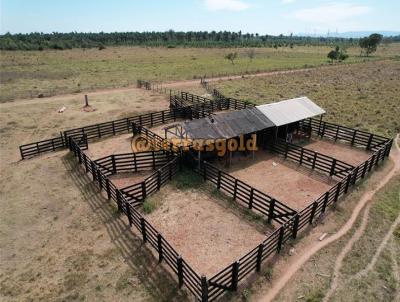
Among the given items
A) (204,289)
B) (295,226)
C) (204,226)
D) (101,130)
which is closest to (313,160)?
(295,226)

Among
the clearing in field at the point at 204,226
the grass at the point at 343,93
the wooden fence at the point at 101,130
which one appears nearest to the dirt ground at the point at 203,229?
the clearing in field at the point at 204,226

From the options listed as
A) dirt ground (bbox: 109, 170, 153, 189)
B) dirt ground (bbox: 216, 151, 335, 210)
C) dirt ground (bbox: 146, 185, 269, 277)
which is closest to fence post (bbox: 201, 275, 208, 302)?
dirt ground (bbox: 146, 185, 269, 277)

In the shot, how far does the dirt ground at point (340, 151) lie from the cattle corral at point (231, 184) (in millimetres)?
201

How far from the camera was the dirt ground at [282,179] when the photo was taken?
14273 mm

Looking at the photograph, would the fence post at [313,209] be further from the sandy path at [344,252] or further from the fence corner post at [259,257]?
the fence corner post at [259,257]

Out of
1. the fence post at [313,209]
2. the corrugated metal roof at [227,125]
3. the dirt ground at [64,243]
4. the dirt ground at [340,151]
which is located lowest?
the dirt ground at [64,243]

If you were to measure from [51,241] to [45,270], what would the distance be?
158 cm

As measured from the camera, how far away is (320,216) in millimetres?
12648

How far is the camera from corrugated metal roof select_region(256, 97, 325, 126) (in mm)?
19750

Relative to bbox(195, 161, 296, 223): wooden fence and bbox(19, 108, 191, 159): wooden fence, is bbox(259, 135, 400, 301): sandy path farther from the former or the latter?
bbox(19, 108, 191, 159): wooden fence

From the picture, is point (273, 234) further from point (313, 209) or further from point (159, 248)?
point (159, 248)

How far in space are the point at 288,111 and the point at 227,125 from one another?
583 cm

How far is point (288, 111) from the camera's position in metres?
20.8

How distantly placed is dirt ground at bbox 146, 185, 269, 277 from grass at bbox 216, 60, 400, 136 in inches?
650
